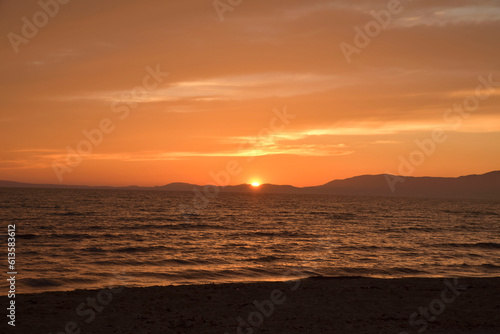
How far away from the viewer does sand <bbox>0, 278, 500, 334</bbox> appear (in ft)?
44.8

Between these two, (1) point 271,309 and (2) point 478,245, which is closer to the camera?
(1) point 271,309

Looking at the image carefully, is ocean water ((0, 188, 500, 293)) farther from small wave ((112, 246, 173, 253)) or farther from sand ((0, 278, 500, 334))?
sand ((0, 278, 500, 334))

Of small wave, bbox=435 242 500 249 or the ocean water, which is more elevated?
the ocean water

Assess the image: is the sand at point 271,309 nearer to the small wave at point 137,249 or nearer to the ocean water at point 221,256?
the ocean water at point 221,256

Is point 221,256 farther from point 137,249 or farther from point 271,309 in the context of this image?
point 271,309

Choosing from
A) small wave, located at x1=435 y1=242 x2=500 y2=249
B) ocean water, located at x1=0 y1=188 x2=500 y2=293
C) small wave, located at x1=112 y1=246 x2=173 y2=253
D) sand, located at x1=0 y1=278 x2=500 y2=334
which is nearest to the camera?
sand, located at x1=0 y1=278 x2=500 y2=334

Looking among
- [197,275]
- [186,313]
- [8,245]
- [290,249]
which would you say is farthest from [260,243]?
[186,313]

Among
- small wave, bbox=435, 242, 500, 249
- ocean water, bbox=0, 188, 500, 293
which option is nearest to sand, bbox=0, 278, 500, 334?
ocean water, bbox=0, 188, 500, 293

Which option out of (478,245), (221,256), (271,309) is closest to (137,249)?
(221,256)

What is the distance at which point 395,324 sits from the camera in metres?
14.3

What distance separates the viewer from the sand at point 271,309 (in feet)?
44.8

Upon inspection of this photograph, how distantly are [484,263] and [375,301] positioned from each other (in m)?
17.2

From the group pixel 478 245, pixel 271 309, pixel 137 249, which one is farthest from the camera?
pixel 478 245

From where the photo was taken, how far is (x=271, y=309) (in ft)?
52.5
